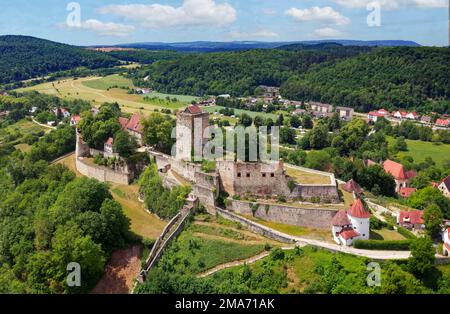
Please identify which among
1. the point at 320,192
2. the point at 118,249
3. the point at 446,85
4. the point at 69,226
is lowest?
the point at 118,249

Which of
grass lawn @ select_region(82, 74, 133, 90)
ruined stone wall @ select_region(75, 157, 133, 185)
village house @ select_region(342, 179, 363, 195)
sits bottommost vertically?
ruined stone wall @ select_region(75, 157, 133, 185)

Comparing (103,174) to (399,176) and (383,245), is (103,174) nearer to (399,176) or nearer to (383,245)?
(383,245)

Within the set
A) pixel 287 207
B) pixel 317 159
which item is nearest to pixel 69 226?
pixel 287 207

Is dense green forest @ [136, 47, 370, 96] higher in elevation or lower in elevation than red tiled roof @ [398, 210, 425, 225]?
higher

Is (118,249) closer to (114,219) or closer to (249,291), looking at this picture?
(114,219)

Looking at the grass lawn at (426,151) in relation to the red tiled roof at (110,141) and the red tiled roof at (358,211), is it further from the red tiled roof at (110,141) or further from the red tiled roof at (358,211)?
the red tiled roof at (110,141)

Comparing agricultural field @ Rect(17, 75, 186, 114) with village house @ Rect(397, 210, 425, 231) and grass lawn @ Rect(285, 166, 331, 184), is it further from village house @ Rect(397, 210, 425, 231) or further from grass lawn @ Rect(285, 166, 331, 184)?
village house @ Rect(397, 210, 425, 231)

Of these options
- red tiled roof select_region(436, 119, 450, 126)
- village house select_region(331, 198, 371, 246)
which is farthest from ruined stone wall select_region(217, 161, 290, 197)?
red tiled roof select_region(436, 119, 450, 126)
